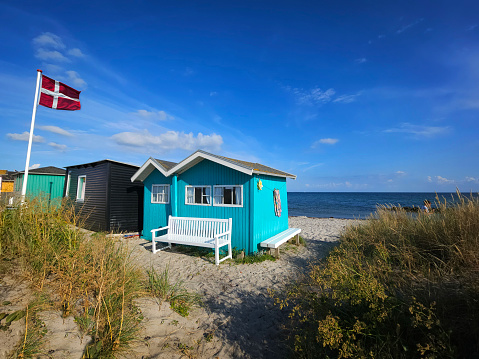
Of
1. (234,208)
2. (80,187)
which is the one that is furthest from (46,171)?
(234,208)

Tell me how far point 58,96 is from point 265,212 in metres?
8.94

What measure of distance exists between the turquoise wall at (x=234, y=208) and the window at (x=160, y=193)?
0.62 feet

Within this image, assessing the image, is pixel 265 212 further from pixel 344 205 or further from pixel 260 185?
pixel 344 205

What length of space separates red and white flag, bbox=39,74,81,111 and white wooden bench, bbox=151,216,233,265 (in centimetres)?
588

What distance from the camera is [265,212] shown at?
8.60m

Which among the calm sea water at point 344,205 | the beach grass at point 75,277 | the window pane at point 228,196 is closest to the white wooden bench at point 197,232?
the window pane at point 228,196

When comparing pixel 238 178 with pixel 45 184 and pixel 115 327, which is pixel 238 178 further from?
pixel 45 184

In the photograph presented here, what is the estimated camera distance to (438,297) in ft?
8.21

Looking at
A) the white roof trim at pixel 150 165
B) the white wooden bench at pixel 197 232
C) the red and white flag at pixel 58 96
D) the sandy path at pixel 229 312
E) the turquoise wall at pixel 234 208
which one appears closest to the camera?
the sandy path at pixel 229 312

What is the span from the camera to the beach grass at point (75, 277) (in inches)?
106

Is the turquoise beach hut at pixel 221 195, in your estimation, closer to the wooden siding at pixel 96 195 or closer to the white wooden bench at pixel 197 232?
the white wooden bench at pixel 197 232

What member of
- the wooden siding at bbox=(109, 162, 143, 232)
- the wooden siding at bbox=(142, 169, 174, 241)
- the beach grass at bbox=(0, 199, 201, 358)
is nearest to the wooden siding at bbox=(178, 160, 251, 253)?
the wooden siding at bbox=(142, 169, 174, 241)

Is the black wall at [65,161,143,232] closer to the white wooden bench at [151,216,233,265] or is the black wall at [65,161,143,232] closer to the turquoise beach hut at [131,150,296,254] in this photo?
the turquoise beach hut at [131,150,296,254]

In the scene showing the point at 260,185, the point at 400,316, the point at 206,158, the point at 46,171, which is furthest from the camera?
the point at 46,171
